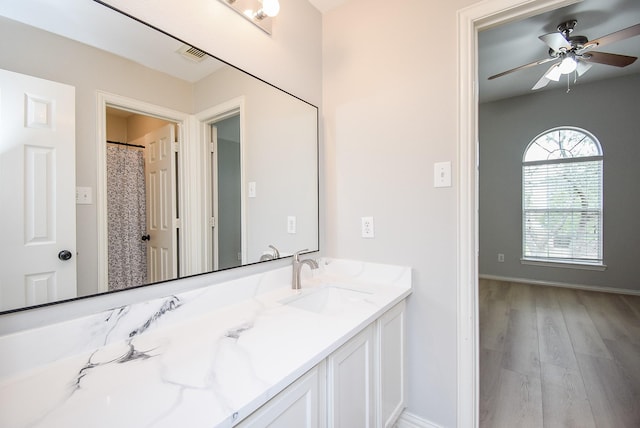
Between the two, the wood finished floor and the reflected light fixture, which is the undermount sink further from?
the reflected light fixture

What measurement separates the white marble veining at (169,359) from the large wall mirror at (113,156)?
12 cm

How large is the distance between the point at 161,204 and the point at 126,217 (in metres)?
0.13

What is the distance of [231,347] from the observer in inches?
32.5

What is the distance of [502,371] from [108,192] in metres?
2.62

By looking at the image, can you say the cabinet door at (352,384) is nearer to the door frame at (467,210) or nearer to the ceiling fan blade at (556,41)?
the door frame at (467,210)

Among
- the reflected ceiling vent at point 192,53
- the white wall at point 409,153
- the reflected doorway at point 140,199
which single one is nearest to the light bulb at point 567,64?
the white wall at point 409,153

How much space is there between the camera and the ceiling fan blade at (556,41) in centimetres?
233

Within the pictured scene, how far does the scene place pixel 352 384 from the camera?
100 cm

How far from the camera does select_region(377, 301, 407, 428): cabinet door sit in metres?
1.20

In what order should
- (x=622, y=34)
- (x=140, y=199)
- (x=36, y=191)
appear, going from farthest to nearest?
1. (x=622, y=34)
2. (x=140, y=199)
3. (x=36, y=191)

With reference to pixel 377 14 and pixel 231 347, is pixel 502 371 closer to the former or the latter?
pixel 231 347

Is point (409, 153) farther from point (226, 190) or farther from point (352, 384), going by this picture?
point (352, 384)

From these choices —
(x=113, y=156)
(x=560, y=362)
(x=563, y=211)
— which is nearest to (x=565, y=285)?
(x=563, y=211)

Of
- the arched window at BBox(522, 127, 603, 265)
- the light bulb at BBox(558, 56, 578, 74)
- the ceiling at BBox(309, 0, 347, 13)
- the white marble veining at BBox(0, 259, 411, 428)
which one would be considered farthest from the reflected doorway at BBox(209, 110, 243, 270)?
the arched window at BBox(522, 127, 603, 265)
